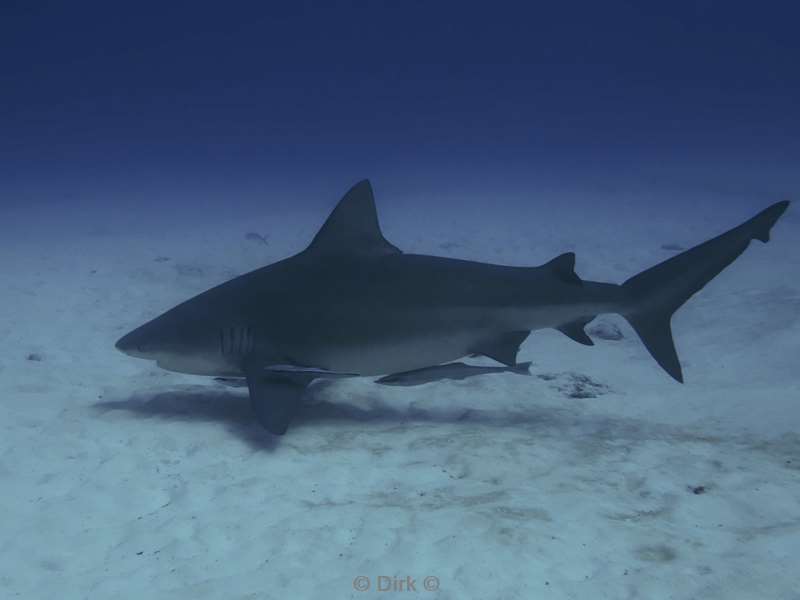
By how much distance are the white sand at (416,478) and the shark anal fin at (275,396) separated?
0.32 m

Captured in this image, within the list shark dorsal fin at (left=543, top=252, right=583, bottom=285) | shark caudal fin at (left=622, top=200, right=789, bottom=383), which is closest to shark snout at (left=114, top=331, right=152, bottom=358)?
shark dorsal fin at (left=543, top=252, right=583, bottom=285)

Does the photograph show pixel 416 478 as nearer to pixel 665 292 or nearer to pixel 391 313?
pixel 391 313

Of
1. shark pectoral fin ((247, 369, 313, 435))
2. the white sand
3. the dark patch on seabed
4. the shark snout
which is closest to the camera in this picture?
the white sand

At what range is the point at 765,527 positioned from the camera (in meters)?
3.25

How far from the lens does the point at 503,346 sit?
5008 millimetres

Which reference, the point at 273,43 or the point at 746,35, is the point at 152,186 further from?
the point at 746,35

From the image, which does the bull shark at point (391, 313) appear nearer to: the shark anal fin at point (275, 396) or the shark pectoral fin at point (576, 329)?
the shark pectoral fin at point (576, 329)
